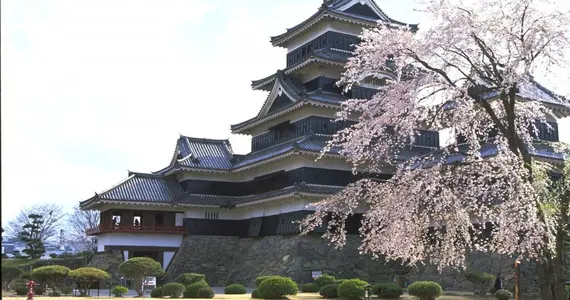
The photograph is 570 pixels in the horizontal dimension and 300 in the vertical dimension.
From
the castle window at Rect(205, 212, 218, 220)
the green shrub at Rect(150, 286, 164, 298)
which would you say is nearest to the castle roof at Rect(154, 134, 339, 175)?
the castle window at Rect(205, 212, 218, 220)

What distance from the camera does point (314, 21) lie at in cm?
3500

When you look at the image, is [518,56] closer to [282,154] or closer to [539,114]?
[539,114]

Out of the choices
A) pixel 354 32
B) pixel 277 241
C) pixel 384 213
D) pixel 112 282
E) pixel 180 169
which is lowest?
pixel 112 282

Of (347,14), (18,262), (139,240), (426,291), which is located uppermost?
(347,14)

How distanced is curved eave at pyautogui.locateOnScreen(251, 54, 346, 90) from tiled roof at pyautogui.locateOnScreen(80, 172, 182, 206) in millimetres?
8557

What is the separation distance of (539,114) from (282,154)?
59.2 ft

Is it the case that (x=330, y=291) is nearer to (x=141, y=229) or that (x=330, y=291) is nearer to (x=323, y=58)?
(x=323, y=58)

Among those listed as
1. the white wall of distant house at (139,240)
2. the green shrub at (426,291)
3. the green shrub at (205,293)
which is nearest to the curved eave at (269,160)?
the white wall of distant house at (139,240)

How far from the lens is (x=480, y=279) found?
898 inches

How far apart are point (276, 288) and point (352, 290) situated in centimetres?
280

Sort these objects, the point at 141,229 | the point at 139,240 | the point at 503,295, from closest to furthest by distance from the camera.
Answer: the point at 503,295, the point at 141,229, the point at 139,240

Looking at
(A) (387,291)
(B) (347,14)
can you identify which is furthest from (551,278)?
(B) (347,14)

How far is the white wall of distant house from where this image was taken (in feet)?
112

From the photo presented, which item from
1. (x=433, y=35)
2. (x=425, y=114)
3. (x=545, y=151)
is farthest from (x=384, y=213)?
(x=545, y=151)
